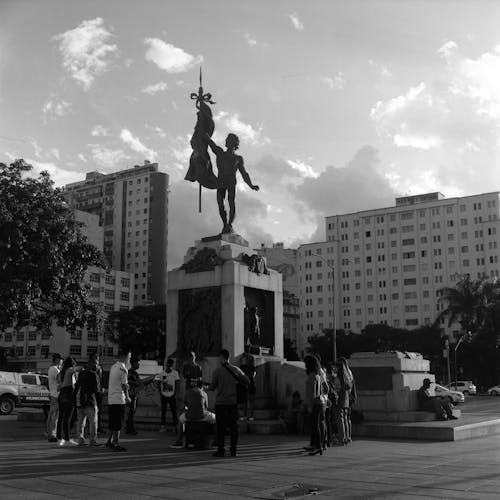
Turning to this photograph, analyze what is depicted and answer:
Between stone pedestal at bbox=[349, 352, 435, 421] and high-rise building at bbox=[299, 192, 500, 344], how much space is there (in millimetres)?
93764

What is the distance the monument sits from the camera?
54.1 feet

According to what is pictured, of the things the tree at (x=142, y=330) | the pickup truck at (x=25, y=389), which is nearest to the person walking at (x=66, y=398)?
the pickup truck at (x=25, y=389)

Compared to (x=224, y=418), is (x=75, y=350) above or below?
above

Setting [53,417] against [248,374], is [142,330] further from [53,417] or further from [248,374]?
[53,417]

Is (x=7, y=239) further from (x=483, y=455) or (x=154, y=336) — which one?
(x=154, y=336)

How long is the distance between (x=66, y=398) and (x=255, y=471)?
5352mm

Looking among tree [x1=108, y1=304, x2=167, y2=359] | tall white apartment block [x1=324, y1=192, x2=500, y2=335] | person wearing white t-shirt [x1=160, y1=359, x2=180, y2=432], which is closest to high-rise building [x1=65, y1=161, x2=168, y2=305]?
tall white apartment block [x1=324, y1=192, x2=500, y2=335]

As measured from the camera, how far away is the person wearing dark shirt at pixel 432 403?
1538 cm

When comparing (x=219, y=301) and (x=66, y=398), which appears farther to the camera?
(x=219, y=301)

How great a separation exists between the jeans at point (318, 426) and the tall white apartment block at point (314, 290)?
367ft

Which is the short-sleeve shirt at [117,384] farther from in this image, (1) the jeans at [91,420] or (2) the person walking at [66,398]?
(2) the person walking at [66,398]

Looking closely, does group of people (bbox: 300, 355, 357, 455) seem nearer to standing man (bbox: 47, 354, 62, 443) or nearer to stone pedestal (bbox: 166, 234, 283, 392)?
stone pedestal (bbox: 166, 234, 283, 392)

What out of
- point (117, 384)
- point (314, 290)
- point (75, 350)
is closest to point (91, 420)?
point (117, 384)

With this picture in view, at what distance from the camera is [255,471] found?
9047mm
